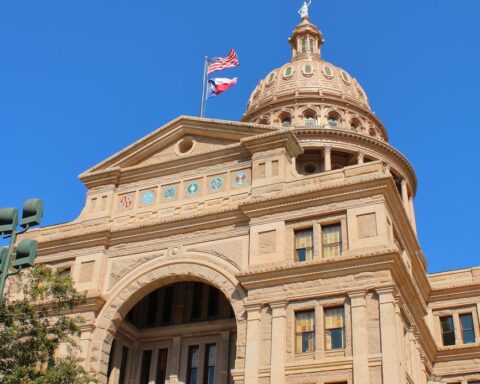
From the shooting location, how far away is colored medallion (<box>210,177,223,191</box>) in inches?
1364

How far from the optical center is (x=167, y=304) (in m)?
37.4

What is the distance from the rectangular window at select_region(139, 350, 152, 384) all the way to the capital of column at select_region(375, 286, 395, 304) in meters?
13.9

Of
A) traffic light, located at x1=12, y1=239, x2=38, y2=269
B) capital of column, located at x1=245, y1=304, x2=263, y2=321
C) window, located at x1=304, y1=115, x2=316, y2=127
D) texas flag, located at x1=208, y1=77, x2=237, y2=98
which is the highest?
window, located at x1=304, y1=115, x2=316, y2=127

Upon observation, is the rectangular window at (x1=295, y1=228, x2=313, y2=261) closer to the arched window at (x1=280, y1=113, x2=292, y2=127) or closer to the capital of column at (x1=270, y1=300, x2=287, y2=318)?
the capital of column at (x1=270, y1=300, x2=287, y2=318)

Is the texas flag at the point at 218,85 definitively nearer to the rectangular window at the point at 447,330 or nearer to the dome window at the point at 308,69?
the rectangular window at the point at 447,330

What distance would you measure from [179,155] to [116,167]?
3.66 meters

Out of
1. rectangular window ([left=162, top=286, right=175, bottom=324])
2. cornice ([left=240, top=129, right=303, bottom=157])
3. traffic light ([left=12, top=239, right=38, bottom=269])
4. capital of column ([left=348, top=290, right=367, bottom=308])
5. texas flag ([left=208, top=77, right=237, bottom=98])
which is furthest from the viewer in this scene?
texas flag ([left=208, top=77, right=237, bottom=98])

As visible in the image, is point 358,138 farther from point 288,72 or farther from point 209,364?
point 209,364

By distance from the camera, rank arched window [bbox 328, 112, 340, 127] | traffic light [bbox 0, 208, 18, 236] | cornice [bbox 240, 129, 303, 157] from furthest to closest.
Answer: arched window [bbox 328, 112, 340, 127] < cornice [bbox 240, 129, 303, 157] < traffic light [bbox 0, 208, 18, 236]

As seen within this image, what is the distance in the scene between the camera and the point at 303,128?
191ft

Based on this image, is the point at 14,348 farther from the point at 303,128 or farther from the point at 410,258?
the point at 303,128

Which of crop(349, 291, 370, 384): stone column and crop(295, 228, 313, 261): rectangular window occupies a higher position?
crop(295, 228, 313, 261): rectangular window

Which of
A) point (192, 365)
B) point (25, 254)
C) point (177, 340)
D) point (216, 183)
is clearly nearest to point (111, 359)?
point (177, 340)

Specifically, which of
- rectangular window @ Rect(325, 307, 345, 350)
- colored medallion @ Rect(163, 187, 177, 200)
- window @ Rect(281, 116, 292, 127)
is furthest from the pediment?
window @ Rect(281, 116, 292, 127)
